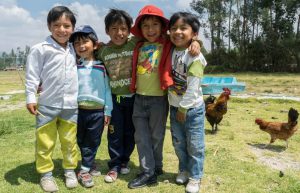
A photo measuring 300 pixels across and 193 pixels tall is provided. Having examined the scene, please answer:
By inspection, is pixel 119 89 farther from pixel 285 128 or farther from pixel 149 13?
pixel 285 128

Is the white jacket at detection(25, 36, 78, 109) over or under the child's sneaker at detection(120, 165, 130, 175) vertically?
over

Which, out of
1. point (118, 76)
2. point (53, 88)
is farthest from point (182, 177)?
point (53, 88)

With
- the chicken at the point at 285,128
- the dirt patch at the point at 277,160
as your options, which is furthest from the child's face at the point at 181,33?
the chicken at the point at 285,128

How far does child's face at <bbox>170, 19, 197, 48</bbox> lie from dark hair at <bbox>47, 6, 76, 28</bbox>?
1062 millimetres

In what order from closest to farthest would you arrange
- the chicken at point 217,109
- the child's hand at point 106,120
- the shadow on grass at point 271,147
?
the child's hand at point 106,120
the shadow on grass at point 271,147
the chicken at point 217,109

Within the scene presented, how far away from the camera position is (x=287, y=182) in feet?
13.2

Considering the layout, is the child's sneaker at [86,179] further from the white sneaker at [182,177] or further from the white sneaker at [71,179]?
the white sneaker at [182,177]

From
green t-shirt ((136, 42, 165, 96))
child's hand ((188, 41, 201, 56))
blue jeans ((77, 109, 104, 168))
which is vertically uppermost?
child's hand ((188, 41, 201, 56))

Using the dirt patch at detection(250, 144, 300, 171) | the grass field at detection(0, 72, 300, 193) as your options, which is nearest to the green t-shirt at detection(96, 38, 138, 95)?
the grass field at detection(0, 72, 300, 193)

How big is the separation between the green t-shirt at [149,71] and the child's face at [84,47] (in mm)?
562

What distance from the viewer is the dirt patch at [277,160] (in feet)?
15.4

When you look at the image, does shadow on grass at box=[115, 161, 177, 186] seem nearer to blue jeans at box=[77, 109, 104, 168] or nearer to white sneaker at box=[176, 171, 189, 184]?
white sneaker at box=[176, 171, 189, 184]

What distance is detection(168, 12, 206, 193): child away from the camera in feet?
11.5

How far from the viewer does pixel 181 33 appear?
11.6 feet
